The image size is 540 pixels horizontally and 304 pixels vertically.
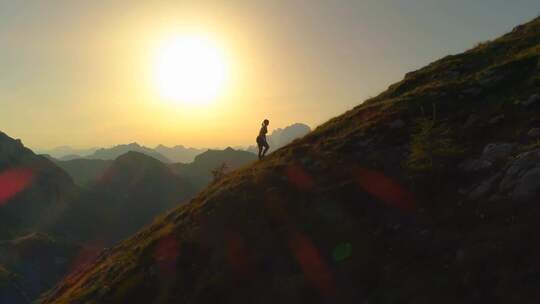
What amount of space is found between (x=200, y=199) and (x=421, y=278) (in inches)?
855

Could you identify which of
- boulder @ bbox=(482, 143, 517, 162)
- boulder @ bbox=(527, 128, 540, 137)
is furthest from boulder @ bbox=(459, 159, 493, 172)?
boulder @ bbox=(527, 128, 540, 137)

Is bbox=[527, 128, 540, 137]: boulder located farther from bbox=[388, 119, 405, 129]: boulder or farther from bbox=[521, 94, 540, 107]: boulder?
bbox=[388, 119, 405, 129]: boulder

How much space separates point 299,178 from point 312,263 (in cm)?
801

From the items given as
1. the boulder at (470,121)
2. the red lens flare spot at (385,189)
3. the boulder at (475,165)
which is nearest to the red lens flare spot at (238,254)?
the red lens flare spot at (385,189)

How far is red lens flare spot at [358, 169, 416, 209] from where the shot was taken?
2230cm

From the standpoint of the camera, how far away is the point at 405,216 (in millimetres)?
21297

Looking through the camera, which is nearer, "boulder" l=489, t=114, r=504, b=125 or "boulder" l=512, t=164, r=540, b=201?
"boulder" l=512, t=164, r=540, b=201

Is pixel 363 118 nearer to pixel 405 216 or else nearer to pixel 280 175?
pixel 280 175

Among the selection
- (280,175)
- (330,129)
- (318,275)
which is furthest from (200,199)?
(318,275)

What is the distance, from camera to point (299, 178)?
94.9 ft

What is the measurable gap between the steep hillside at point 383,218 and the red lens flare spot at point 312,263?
63 millimetres

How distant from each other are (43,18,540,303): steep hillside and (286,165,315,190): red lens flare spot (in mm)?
121

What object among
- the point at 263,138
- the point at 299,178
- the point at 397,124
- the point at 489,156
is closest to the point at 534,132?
the point at 489,156

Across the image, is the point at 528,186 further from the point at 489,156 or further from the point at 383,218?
the point at 383,218
